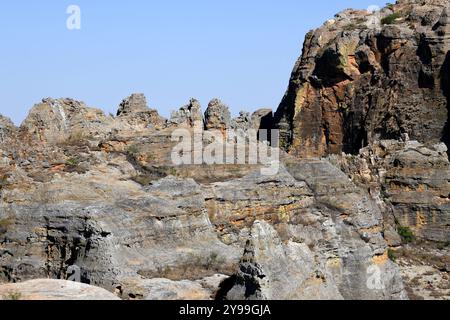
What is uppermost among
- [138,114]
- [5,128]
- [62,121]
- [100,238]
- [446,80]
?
[446,80]

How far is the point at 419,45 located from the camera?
220 feet

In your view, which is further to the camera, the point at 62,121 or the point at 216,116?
the point at 216,116

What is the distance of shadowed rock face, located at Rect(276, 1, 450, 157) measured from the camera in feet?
217

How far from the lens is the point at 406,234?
4434cm

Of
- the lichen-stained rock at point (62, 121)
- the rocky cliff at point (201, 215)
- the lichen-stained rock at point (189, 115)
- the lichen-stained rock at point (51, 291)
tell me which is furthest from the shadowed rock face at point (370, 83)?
the lichen-stained rock at point (51, 291)

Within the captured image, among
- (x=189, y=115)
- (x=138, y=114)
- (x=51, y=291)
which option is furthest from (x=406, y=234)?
(x=51, y=291)

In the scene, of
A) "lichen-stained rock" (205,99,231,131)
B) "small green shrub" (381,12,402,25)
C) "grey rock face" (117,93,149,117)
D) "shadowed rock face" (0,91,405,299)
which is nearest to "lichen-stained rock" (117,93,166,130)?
"grey rock face" (117,93,149,117)

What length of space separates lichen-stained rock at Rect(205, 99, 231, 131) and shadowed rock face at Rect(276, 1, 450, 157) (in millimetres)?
23387

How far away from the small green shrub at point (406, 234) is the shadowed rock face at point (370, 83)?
20139 mm

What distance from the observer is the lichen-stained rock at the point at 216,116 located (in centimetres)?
4362

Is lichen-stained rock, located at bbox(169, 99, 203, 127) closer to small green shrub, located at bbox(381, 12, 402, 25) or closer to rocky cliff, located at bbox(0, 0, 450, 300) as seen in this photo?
rocky cliff, located at bbox(0, 0, 450, 300)

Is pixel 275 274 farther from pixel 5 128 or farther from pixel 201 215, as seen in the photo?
pixel 5 128

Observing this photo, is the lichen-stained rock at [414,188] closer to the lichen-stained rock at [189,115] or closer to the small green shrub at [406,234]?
Answer: the small green shrub at [406,234]

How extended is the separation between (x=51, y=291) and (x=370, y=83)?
5408cm
